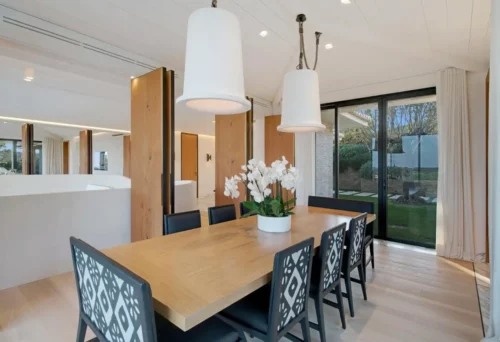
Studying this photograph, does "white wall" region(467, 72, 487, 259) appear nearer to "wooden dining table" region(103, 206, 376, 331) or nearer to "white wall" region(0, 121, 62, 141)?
"wooden dining table" region(103, 206, 376, 331)

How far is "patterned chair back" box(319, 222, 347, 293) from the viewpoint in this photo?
1783 millimetres

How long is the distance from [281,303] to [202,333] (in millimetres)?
427

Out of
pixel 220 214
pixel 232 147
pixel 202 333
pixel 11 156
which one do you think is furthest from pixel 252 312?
pixel 11 156

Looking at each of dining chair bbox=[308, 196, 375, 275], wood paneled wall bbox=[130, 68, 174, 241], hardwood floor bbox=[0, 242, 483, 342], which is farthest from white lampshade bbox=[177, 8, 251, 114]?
dining chair bbox=[308, 196, 375, 275]

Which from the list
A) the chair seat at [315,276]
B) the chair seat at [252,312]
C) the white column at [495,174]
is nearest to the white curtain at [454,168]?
the white column at [495,174]

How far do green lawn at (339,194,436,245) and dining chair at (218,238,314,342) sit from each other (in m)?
3.55

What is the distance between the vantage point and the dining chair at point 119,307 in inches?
40.1

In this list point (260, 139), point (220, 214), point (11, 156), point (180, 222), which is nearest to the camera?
point (180, 222)

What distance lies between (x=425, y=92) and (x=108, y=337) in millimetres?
4912

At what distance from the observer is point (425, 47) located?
310cm

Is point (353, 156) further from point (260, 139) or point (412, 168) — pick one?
point (260, 139)

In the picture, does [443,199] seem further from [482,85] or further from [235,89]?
[235,89]

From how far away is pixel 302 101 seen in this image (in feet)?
8.59

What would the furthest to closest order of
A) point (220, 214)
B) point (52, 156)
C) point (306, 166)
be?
point (52, 156) → point (306, 166) → point (220, 214)
